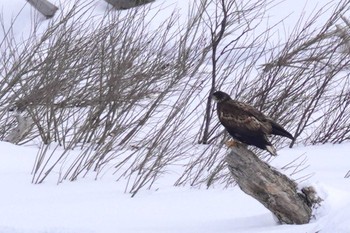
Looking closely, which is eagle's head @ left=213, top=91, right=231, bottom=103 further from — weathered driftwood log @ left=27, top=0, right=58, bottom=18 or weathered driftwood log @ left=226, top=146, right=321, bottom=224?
weathered driftwood log @ left=27, top=0, right=58, bottom=18

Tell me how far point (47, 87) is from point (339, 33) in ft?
11.7

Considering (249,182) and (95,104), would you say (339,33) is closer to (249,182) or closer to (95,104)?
(95,104)

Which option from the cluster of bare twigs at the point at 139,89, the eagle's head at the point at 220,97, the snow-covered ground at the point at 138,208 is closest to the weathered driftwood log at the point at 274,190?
the snow-covered ground at the point at 138,208

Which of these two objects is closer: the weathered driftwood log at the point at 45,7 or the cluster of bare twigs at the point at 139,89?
the cluster of bare twigs at the point at 139,89

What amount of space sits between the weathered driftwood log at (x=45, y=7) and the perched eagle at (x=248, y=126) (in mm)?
10236

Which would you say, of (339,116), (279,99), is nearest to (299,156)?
(279,99)

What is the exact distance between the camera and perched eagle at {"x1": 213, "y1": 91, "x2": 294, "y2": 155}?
592cm

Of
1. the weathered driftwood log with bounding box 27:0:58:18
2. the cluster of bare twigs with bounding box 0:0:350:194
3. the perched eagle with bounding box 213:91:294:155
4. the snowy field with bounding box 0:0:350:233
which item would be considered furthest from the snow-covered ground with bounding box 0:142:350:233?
the weathered driftwood log with bounding box 27:0:58:18

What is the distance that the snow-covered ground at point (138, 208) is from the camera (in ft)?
19.3

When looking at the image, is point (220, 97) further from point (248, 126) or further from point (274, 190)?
point (274, 190)

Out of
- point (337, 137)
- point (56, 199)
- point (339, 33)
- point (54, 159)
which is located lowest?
point (56, 199)

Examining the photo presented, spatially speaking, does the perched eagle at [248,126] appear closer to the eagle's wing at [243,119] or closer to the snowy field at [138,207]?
the eagle's wing at [243,119]

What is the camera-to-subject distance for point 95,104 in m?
9.22

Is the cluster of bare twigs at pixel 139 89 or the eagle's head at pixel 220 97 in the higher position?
the cluster of bare twigs at pixel 139 89
